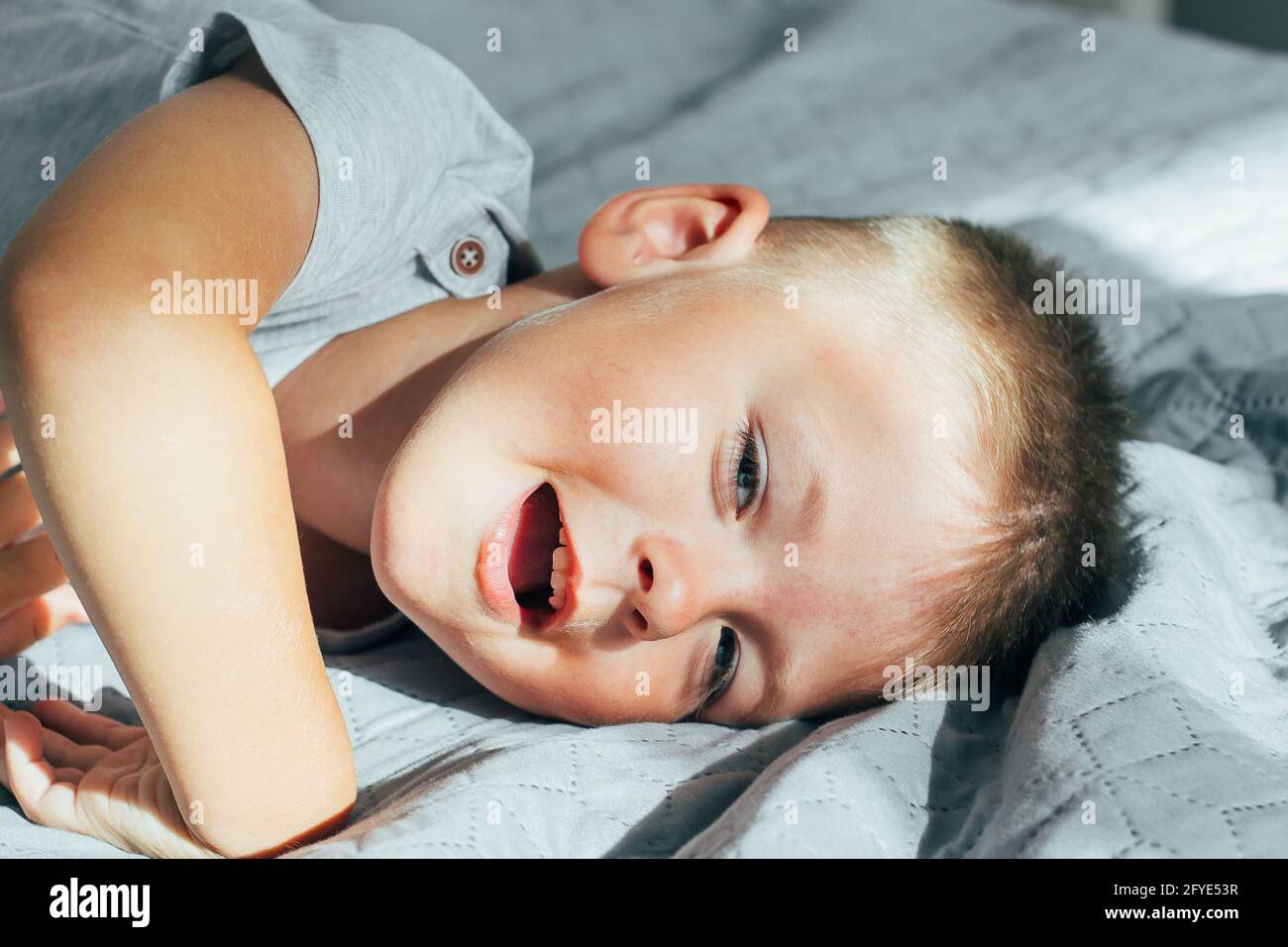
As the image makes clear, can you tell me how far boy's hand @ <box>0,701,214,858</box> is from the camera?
0.72 m

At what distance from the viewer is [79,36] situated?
3.81 ft

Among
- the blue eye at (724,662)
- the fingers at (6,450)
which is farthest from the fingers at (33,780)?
→ the blue eye at (724,662)

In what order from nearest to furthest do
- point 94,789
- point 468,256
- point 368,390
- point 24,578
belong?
point 94,789 → point 24,578 → point 368,390 → point 468,256

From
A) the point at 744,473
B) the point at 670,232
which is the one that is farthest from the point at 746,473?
the point at 670,232

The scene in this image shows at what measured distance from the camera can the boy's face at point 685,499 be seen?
2.57 ft

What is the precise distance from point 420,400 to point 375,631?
0.23 meters

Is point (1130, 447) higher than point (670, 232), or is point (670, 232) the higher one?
point (670, 232)

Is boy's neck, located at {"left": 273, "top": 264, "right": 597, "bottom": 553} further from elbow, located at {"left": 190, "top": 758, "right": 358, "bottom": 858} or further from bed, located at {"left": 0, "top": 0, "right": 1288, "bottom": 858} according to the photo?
elbow, located at {"left": 190, "top": 758, "right": 358, "bottom": 858}

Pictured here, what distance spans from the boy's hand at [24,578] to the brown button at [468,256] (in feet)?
1.32

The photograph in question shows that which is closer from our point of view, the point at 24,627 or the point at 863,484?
the point at 863,484

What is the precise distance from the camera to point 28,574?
34.0 inches

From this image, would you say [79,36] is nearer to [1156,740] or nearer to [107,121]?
[107,121]

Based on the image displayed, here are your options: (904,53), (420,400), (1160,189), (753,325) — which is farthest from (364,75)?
(904,53)

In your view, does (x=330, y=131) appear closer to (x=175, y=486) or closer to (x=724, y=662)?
(x=175, y=486)
